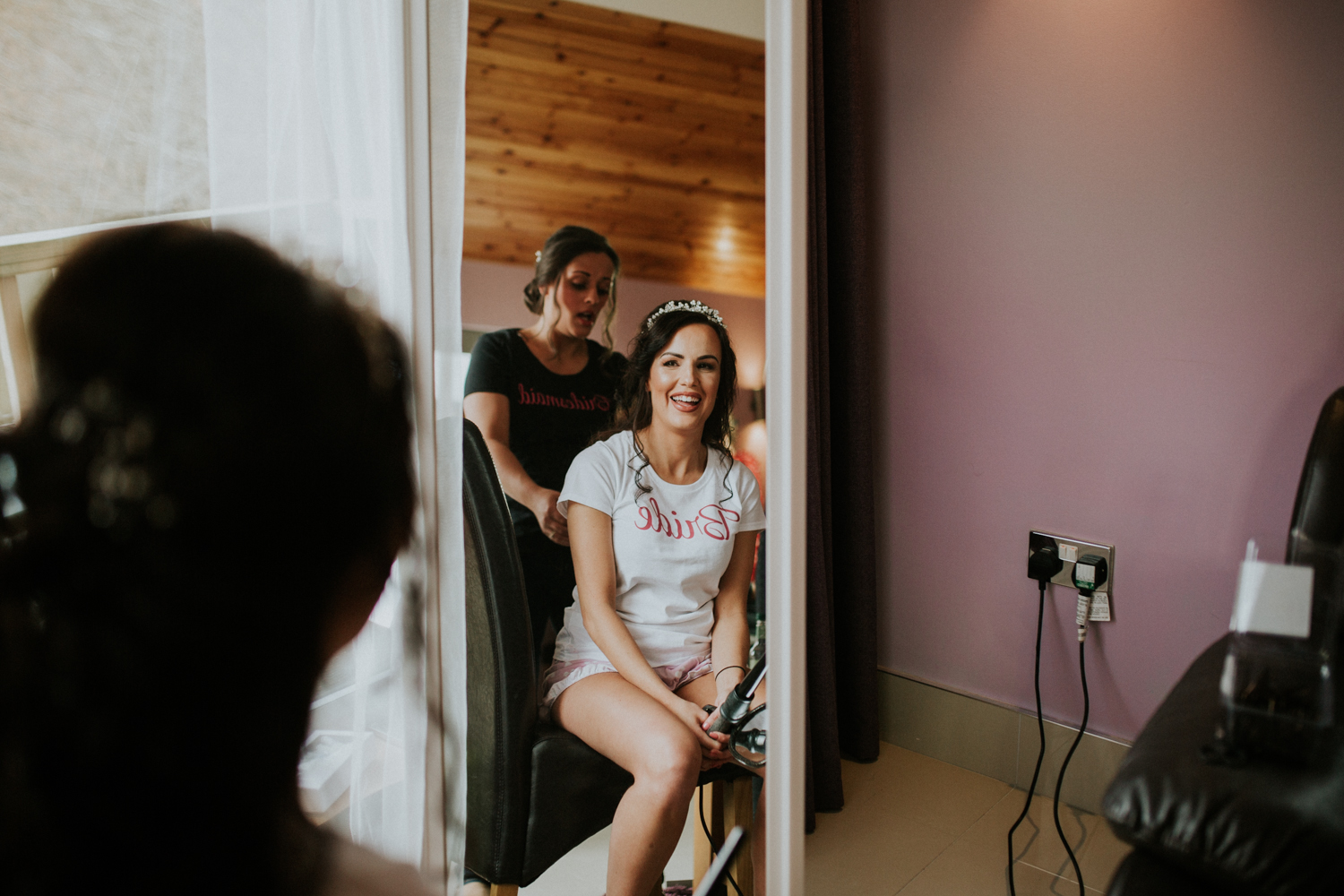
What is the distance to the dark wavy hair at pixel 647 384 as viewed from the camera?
1198 millimetres

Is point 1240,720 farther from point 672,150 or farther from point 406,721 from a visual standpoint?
point 672,150

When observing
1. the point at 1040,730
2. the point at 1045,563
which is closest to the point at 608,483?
the point at 1045,563

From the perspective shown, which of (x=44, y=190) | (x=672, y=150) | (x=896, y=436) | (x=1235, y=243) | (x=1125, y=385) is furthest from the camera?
(x=896, y=436)

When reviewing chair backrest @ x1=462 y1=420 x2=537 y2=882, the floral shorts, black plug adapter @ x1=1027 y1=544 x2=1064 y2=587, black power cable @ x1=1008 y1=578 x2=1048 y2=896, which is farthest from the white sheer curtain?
black plug adapter @ x1=1027 y1=544 x2=1064 y2=587

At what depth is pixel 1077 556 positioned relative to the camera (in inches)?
59.6

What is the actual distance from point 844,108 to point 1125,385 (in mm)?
823

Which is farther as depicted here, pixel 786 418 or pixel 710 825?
pixel 710 825

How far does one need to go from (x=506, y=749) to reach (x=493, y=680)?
10 cm

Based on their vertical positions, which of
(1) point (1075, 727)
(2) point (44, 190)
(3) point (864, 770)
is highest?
(2) point (44, 190)

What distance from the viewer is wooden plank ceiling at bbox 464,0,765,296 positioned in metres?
1.30

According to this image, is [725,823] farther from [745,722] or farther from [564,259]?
[564,259]

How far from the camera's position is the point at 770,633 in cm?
104

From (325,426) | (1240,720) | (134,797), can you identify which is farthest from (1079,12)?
(134,797)

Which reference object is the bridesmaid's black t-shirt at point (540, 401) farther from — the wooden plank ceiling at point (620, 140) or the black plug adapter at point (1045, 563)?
the black plug adapter at point (1045, 563)
